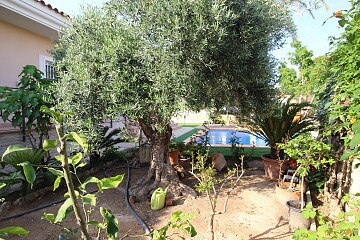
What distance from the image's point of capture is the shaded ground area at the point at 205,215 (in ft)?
11.6

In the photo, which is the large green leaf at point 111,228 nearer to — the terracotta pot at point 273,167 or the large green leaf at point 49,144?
the large green leaf at point 49,144

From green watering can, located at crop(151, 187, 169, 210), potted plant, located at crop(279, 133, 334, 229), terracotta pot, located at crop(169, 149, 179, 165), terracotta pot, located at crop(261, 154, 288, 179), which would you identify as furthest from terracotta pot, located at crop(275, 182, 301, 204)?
terracotta pot, located at crop(169, 149, 179, 165)

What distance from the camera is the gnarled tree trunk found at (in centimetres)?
493

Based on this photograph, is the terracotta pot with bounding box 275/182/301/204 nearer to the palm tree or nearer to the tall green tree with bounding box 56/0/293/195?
the palm tree

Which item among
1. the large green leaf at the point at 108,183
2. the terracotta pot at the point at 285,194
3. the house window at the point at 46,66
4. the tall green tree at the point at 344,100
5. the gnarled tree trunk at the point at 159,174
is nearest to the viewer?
the large green leaf at the point at 108,183

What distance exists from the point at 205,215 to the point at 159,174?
140 centimetres

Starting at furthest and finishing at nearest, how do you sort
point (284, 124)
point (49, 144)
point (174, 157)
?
point (174, 157)
point (284, 124)
point (49, 144)

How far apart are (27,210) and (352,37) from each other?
548 cm

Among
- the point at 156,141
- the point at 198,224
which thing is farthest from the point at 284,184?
the point at 156,141

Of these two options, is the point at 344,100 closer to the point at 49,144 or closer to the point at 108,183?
the point at 108,183

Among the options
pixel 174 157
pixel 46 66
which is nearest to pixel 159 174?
pixel 174 157

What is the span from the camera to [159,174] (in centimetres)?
509

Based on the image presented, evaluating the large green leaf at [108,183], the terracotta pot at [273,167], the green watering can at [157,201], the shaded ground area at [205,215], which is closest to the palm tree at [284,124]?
the terracotta pot at [273,167]

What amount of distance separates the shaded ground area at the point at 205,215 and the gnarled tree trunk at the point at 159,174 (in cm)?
25
